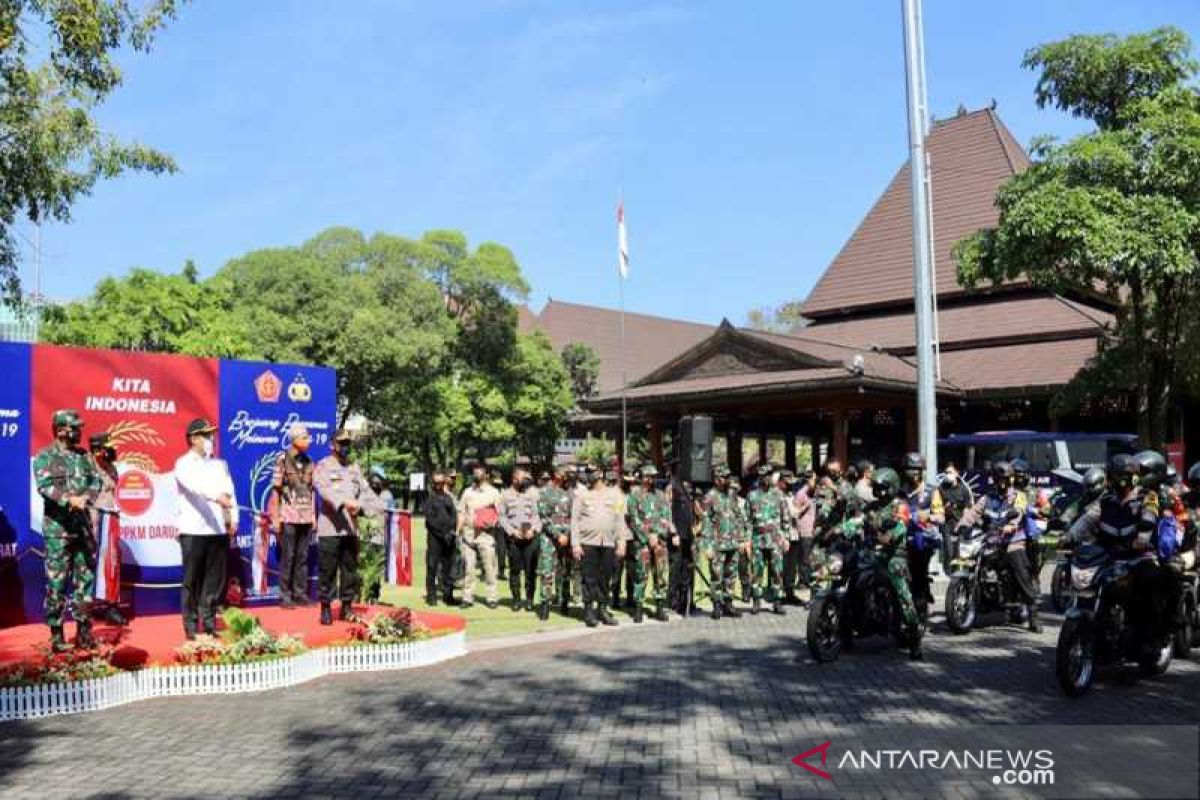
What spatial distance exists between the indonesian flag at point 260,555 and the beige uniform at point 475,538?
2.65 meters

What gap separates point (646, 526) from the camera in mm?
12219

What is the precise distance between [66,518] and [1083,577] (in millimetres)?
7809

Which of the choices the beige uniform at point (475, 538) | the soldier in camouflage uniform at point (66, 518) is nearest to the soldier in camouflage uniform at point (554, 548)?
the beige uniform at point (475, 538)

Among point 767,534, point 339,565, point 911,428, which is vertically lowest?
point 339,565

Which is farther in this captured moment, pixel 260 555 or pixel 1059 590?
pixel 1059 590

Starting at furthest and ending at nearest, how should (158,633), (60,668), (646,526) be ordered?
(646,526), (158,633), (60,668)

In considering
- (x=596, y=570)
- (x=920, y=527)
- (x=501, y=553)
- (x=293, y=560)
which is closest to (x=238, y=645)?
(x=293, y=560)

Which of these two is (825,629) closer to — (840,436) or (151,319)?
(840,436)

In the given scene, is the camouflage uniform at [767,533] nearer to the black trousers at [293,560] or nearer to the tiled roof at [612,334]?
the black trousers at [293,560]

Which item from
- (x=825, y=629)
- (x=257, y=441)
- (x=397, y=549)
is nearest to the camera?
(x=825, y=629)

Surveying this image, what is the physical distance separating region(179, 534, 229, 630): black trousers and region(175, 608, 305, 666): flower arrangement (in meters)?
0.44

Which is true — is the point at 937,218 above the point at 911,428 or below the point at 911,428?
above

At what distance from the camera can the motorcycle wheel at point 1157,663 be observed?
334 inches

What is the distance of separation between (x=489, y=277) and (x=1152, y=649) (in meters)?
34.1
